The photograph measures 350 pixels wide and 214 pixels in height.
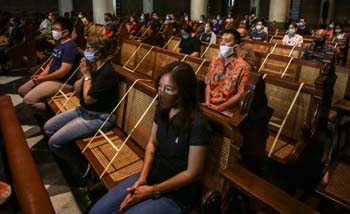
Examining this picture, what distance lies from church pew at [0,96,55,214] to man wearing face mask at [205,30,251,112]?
201cm

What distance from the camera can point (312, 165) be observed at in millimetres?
2904

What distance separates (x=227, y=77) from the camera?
3459mm

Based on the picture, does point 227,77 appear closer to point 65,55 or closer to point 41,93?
point 65,55

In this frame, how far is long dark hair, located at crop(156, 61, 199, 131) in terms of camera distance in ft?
6.20

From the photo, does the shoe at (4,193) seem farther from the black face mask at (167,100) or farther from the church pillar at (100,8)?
the church pillar at (100,8)

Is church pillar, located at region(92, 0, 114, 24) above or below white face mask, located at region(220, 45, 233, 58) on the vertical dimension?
above

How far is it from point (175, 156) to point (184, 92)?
0.39 meters

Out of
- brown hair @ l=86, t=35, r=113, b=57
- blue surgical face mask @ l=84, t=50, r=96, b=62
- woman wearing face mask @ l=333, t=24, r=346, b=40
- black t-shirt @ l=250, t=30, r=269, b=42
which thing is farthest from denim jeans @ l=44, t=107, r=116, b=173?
woman wearing face mask @ l=333, t=24, r=346, b=40

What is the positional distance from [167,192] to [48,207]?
875mm

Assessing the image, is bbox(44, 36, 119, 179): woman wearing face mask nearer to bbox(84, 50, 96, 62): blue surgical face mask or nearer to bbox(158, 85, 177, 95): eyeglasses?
bbox(84, 50, 96, 62): blue surgical face mask

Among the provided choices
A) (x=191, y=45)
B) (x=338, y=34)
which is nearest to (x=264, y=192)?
(x=191, y=45)

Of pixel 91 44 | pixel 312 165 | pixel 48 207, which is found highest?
pixel 91 44

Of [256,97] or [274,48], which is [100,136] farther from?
[274,48]

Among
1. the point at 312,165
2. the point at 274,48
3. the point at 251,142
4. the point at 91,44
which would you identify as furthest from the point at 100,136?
the point at 274,48
